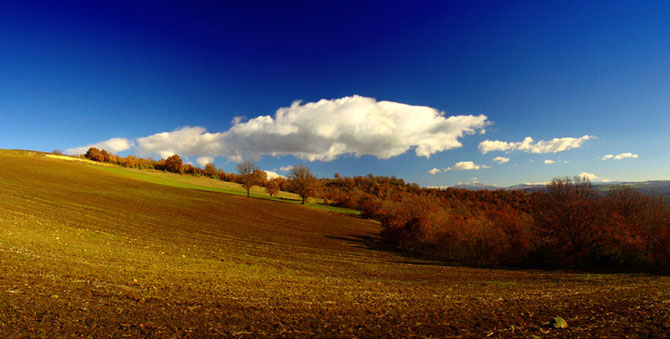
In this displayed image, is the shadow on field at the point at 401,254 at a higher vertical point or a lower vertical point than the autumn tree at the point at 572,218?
lower

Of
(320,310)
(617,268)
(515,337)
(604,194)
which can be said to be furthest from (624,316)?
(604,194)

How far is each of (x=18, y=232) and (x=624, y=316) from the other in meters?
26.8

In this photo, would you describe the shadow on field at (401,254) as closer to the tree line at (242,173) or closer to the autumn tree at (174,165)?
the tree line at (242,173)

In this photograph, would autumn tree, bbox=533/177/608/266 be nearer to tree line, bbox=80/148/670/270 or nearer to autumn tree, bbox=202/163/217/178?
tree line, bbox=80/148/670/270

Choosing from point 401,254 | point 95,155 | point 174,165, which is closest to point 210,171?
point 174,165

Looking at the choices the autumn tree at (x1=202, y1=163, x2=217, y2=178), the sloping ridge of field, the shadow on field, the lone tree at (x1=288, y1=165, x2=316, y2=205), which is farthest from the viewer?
the autumn tree at (x1=202, y1=163, x2=217, y2=178)

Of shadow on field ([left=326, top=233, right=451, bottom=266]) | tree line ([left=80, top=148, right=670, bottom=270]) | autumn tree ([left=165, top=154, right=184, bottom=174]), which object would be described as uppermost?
autumn tree ([left=165, top=154, right=184, bottom=174])

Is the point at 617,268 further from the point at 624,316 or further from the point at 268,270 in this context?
the point at 268,270

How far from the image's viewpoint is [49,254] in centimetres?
1157

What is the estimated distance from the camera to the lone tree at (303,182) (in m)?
86.9

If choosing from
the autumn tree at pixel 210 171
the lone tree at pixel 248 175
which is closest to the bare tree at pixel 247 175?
the lone tree at pixel 248 175

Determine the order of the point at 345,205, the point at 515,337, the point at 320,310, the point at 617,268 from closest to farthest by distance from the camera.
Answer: the point at 515,337 → the point at 320,310 → the point at 617,268 → the point at 345,205

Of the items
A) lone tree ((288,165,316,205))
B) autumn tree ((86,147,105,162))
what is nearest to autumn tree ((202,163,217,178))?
autumn tree ((86,147,105,162))

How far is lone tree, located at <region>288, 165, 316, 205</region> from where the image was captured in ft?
→ 285
